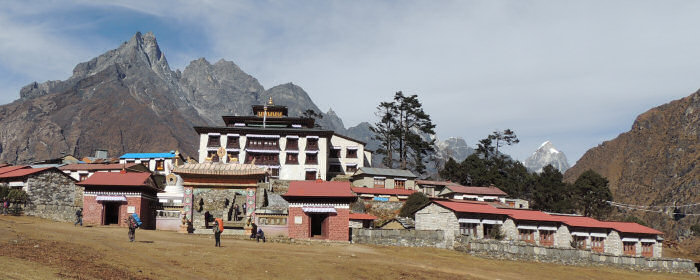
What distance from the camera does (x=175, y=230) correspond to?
45312mm

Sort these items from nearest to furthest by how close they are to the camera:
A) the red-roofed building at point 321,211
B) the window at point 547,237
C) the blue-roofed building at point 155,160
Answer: the red-roofed building at point 321,211, the window at point 547,237, the blue-roofed building at point 155,160

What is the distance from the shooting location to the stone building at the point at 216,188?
45.5 metres

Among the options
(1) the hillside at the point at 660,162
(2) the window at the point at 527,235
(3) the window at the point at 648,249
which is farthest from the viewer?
(1) the hillside at the point at 660,162

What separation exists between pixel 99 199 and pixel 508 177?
6381 cm

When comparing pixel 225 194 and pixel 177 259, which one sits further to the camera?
pixel 225 194

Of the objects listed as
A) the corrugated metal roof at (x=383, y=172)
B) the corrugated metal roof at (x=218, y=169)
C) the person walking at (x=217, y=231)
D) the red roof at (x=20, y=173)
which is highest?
the corrugated metal roof at (x=383, y=172)

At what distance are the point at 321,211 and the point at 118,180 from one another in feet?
58.5

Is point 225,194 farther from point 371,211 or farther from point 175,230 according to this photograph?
point 371,211

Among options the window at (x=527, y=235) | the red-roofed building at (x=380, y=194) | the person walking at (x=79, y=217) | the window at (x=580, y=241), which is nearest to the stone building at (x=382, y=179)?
the red-roofed building at (x=380, y=194)

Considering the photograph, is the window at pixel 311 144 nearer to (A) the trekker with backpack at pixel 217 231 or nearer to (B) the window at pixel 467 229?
(B) the window at pixel 467 229

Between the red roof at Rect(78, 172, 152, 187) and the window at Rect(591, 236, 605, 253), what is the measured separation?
4509cm

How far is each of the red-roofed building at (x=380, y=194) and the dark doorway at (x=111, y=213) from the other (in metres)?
30.8

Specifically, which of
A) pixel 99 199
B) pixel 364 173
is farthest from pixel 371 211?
pixel 99 199

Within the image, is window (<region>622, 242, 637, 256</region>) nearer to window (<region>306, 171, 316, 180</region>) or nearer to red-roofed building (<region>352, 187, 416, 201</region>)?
red-roofed building (<region>352, 187, 416, 201</region>)
